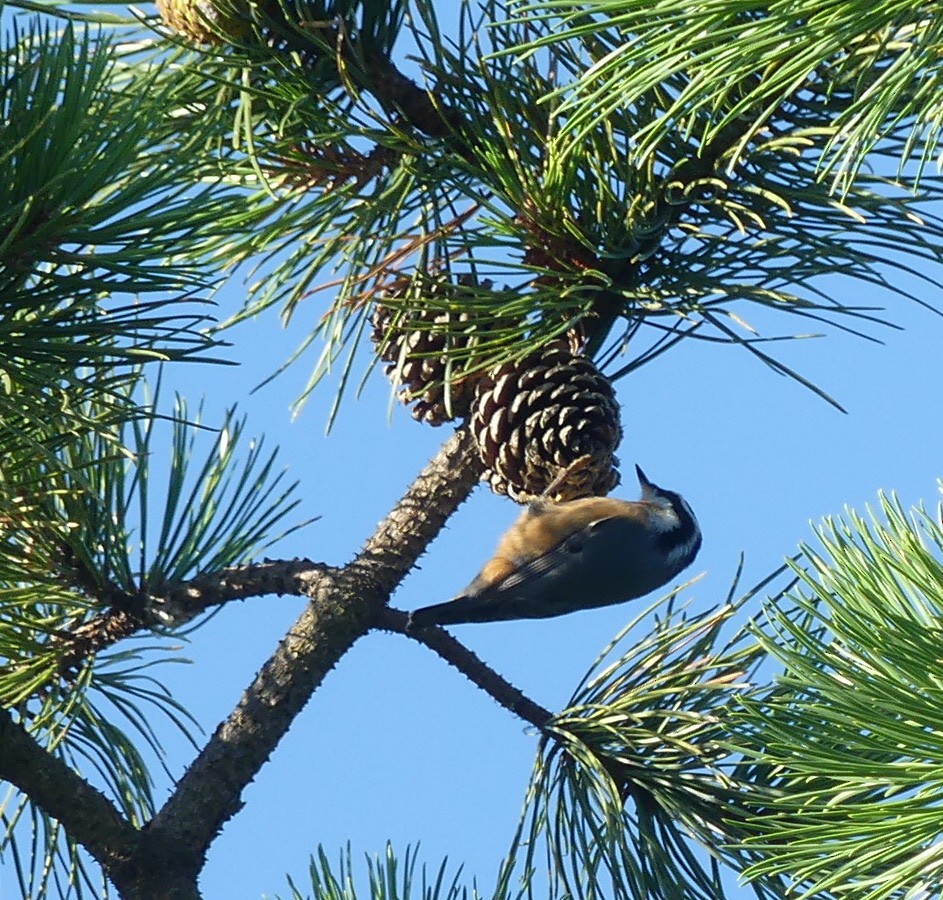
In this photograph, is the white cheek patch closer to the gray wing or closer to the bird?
the bird

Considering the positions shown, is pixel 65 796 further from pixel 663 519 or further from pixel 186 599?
pixel 663 519

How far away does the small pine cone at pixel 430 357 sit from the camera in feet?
6.80

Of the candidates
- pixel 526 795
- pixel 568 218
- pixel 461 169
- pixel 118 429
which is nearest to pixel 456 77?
pixel 461 169

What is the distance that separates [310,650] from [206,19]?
0.87 m

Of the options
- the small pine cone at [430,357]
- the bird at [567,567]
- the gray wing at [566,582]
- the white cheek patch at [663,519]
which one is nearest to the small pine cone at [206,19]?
the small pine cone at [430,357]

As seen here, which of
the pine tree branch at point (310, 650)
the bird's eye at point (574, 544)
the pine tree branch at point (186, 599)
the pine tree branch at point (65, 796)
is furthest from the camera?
the bird's eye at point (574, 544)

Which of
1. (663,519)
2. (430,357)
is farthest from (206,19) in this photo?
(663,519)

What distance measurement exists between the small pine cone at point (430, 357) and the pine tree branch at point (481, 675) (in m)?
0.32

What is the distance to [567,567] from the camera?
292cm

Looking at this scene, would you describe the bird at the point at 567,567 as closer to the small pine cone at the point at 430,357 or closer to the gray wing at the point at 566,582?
the gray wing at the point at 566,582

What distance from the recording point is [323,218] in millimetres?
2189

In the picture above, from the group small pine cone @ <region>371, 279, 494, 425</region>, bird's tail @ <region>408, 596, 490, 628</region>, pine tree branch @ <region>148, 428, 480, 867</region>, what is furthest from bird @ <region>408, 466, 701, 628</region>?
pine tree branch @ <region>148, 428, 480, 867</region>

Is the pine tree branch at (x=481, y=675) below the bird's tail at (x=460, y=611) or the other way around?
below

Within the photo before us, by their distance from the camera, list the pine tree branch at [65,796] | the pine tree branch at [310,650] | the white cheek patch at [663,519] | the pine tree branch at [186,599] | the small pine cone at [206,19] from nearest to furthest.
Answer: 1. the pine tree branch at [65,796]
2. the pine tree branch at [310,650]
3. the small pine cone at [206,19]
4. the pine tree branch at [186,599]
5. the white cheek patch at [663,519]
